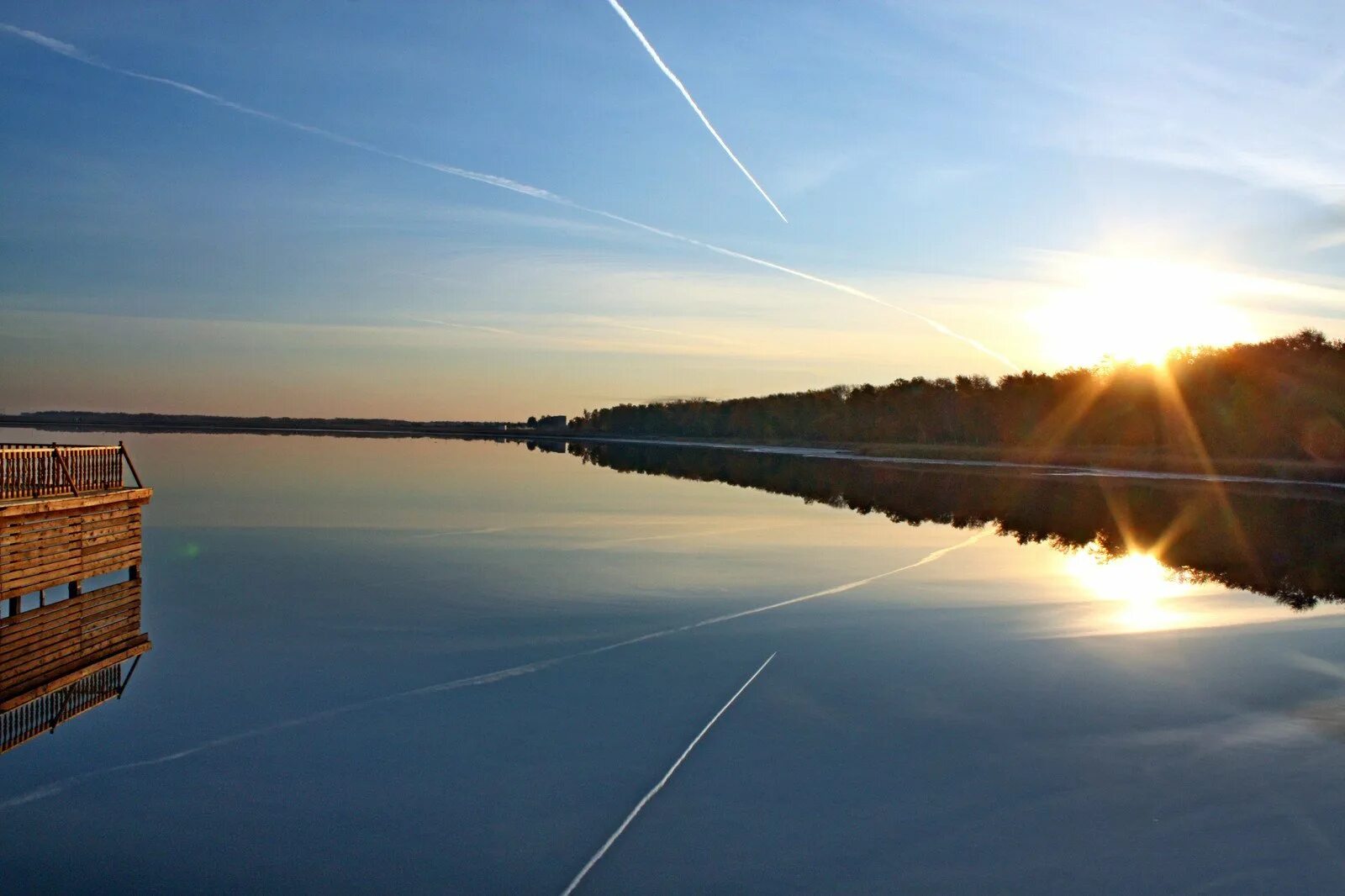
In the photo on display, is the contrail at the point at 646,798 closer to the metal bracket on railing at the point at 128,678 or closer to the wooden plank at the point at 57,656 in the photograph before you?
the metal bracket on railing at the point at 128,678

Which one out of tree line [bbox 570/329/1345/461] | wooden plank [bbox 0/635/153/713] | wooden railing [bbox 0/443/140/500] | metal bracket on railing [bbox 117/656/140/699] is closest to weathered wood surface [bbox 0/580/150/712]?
wooden plank [bbox 0/635/153/713]

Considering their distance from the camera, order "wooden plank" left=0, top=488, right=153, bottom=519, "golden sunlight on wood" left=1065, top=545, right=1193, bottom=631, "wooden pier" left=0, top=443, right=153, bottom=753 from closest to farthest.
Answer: "wooden pier" left=0, top=443, right=153, bottom=753, "wooden plank" left=0, top=488, right=153, bottom=519, "golden sunlight on wood" left=1065, top=545, right=1193, bottom=631

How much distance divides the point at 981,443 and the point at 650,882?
110722 millimetres

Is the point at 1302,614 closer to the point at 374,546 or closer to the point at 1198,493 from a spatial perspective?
the point at 374,546

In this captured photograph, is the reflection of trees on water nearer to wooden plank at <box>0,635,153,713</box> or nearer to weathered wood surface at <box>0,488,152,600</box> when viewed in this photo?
wooden plank at <box>0,635,153,713</box>

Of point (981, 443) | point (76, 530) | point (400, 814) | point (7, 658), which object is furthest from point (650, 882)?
point (981, 443)

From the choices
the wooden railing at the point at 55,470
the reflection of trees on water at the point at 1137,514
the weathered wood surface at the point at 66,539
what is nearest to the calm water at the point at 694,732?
the reflection of trees on water at the point at 1137,514

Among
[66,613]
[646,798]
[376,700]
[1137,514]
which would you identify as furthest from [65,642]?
[1137,514]

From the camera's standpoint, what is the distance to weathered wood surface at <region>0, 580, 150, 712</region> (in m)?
13.2

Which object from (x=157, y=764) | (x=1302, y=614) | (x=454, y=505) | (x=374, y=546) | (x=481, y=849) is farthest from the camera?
(x=454, y=505)

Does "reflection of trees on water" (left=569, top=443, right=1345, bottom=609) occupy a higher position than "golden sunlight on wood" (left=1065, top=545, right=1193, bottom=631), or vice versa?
"reflection of trees on water" (left=569, top=443, right=1345, bottom=609)

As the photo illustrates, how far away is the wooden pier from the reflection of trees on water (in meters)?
20.4

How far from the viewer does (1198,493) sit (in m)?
50.0

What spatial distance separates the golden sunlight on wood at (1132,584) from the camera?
18.4 meters
